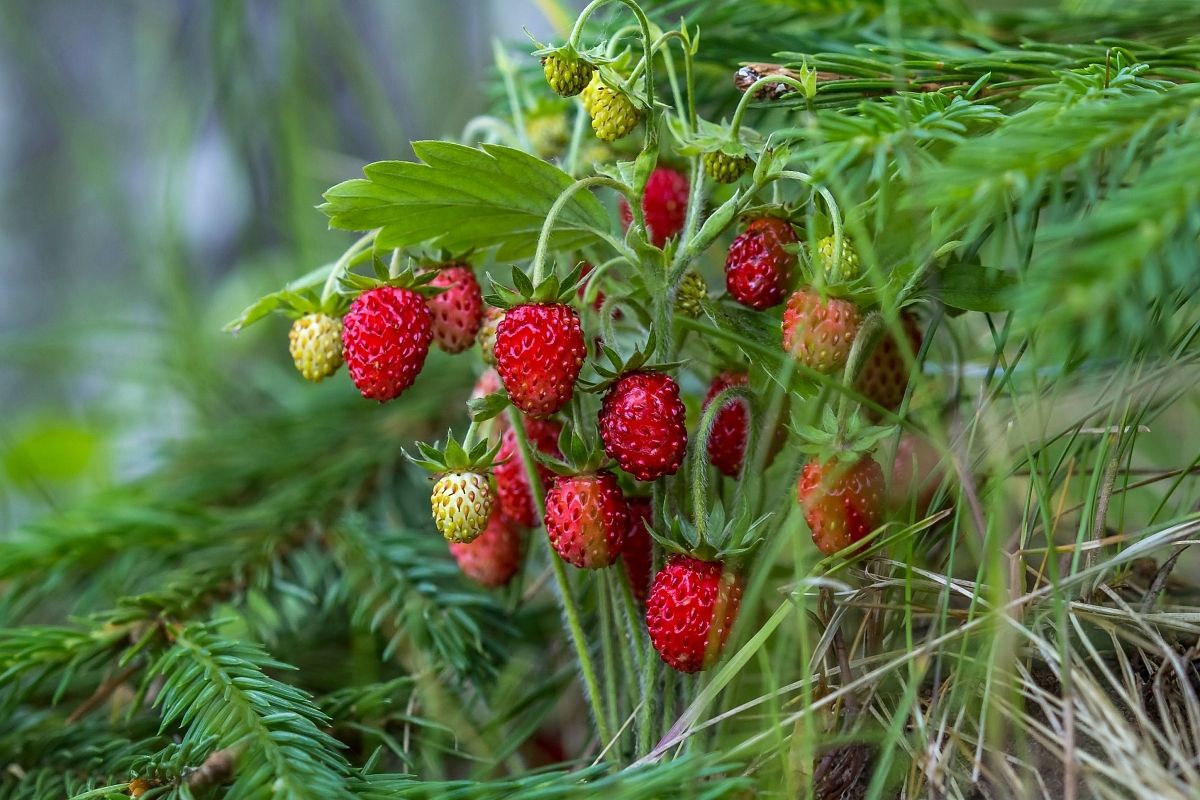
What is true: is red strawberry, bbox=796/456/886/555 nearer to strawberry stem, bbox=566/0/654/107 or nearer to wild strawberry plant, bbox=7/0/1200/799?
wild strawberry plant, bbox=7/0/1200/799

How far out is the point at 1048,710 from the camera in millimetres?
565

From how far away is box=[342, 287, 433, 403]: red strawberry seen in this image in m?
0.65

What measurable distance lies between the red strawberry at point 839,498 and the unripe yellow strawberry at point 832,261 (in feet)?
0.37

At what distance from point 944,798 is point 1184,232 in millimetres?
332

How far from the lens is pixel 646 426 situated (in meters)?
0.60

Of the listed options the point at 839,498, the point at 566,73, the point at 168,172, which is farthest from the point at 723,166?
the point at 168,172

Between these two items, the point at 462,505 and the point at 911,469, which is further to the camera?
the point at 911,469

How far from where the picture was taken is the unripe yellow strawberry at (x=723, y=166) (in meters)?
0.65

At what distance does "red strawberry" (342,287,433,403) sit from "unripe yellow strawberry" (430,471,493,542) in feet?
0.24

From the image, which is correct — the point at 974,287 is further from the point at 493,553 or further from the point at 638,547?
the point at 493,553

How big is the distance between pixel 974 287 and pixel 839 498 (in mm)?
159

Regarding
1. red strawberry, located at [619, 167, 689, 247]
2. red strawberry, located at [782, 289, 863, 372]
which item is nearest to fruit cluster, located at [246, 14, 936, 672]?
red strawberry, located at [782, 289, 863, 372]

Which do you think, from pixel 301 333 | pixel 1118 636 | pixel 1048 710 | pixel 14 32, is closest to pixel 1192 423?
pixel 1118 636

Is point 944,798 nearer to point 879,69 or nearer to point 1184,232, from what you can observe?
point 1184,232
